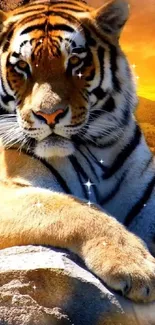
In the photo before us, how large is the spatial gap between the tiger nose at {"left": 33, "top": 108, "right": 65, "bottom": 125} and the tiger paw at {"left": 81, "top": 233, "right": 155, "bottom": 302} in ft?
1.77

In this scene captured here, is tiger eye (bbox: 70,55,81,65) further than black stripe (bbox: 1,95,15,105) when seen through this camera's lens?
No

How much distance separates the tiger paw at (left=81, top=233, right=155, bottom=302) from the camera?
2.48 metres

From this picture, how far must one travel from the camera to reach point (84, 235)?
2.60 meters

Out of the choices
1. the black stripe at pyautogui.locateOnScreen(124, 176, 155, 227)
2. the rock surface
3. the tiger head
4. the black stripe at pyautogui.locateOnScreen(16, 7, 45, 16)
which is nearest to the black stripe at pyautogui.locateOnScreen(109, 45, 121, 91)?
the tiger head

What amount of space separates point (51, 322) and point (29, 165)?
809 mm

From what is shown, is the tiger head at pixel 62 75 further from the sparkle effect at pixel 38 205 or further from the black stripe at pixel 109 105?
the sparkle effect at pixel 38 205

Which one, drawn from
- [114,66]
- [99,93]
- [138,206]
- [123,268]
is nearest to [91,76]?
[99,93]

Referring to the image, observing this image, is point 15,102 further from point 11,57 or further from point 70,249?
point 70,249

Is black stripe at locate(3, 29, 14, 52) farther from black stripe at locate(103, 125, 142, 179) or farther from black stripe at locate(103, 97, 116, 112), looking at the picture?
black stripe at locate(103, 125, 142, 179)

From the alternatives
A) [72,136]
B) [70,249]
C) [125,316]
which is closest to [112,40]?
[72,136]

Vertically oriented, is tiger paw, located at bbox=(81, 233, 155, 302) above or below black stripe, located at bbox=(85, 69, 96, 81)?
below

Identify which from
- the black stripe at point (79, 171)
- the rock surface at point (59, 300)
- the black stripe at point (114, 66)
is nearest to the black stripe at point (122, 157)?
the black stripe at point (79, 171)

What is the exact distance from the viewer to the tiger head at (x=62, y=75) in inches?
117

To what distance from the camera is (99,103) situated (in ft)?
10.5
